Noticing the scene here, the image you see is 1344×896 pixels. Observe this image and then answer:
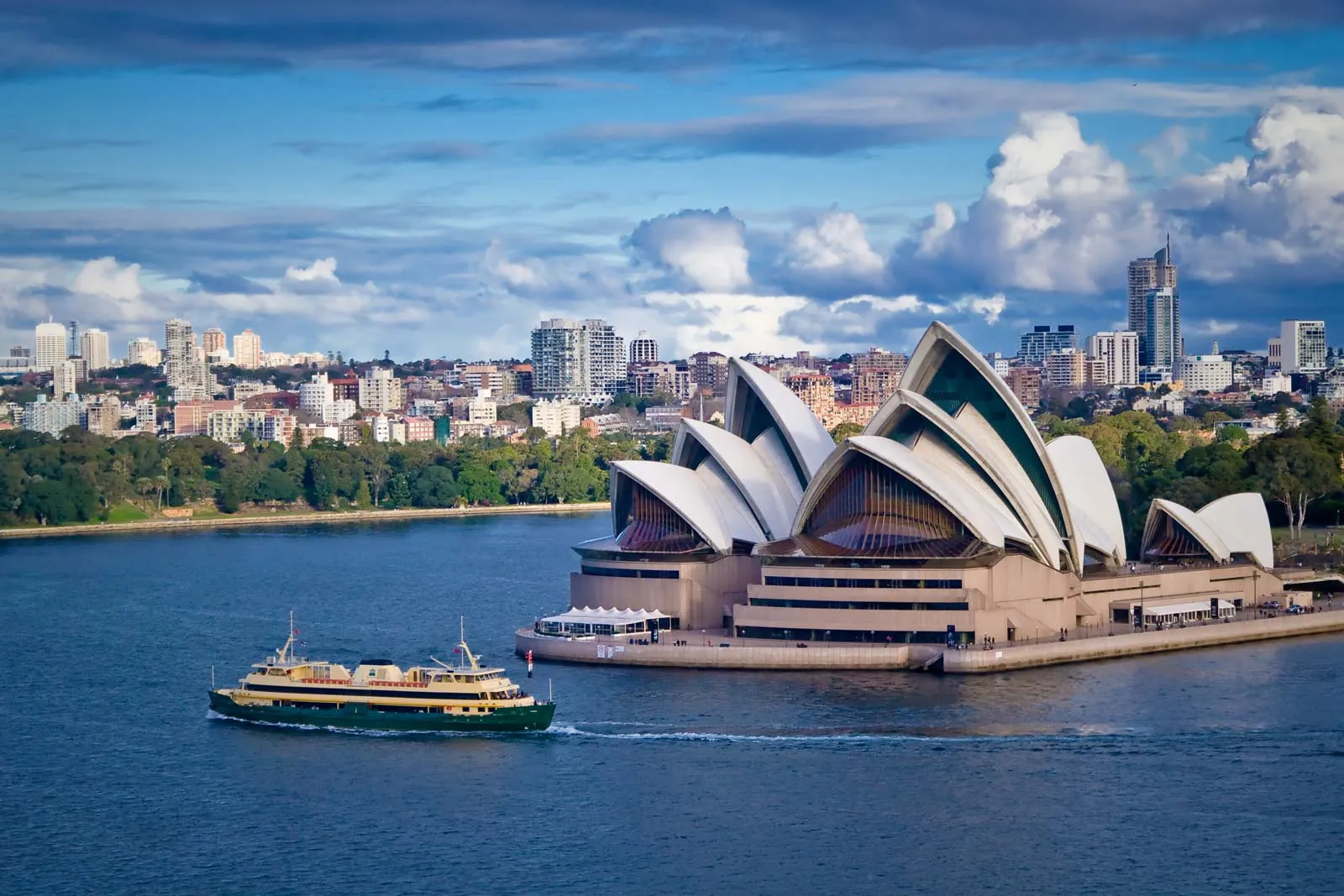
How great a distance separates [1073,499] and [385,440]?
9579cm

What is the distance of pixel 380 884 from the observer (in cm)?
2886

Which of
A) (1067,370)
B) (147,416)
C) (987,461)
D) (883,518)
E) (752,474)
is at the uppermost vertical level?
(1067,370)

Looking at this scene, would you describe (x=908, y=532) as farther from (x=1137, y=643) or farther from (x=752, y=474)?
(x=1137, y=643)

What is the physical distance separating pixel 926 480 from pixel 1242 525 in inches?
459

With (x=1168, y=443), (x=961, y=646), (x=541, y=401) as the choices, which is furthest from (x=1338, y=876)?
(x=541, y=401)

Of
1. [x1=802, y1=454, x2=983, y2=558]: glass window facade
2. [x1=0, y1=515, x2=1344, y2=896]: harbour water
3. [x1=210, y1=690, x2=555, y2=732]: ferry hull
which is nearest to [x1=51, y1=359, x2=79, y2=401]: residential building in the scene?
[x1=0, y1=515, x2=1344, y2=896]: harbour water

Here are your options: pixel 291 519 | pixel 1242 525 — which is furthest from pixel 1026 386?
pixel 1242 525

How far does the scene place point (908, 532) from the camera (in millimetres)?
46656

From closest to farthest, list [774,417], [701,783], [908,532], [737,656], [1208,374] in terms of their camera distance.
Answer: [701,783]
[737,656]
[908,532]
[774,417]
[1208,374]

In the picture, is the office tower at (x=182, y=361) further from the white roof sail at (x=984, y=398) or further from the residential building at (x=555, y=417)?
the white roof sail at (x=984, y=398)

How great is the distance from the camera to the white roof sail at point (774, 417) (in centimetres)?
5125

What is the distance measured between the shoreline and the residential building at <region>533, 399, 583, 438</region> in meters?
49.3

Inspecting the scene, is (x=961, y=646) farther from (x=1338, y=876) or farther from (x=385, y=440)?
(x=385, y=440)

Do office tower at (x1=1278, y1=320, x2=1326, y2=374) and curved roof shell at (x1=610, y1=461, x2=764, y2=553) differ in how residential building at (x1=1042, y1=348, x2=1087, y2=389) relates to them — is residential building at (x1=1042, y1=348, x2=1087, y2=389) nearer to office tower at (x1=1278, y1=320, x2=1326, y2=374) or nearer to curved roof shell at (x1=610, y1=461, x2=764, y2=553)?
office tower at (x1=1278, y1=320, x2=1326, y2=374)
